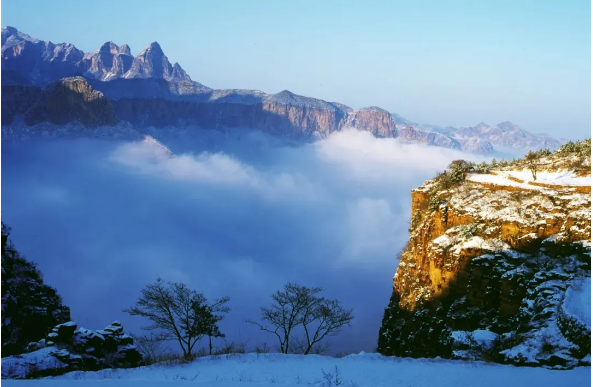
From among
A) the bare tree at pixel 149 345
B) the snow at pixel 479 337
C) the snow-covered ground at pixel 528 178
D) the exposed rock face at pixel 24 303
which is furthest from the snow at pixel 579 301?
the exposed rock face at pixel 24 303

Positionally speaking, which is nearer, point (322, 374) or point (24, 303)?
point (322, 374)

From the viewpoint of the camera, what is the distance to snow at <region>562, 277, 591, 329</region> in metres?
23.9

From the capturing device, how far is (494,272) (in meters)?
33.7

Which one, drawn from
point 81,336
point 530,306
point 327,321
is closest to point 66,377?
point 81,336

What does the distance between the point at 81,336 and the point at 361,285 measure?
164666mm

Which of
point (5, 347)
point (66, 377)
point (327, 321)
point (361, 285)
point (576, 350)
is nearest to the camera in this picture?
point (66, 377)

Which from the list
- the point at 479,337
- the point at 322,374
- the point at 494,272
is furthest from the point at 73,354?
the point at 494,272

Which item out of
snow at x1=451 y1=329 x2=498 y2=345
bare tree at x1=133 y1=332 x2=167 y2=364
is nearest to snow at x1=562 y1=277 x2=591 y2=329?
snow at x1=451 y1=329 x2=498 y2=345

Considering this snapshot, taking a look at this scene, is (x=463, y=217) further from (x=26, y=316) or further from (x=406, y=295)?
(x=26, y=316)

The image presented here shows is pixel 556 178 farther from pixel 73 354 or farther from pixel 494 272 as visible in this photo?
pixel 73 354

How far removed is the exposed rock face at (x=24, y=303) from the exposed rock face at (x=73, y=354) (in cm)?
704

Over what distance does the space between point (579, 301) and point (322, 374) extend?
16210 mm

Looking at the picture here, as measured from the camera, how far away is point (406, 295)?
141 feet

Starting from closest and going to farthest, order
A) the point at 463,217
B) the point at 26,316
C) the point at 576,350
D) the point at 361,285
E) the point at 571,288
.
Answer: the point at 576,350, the point at 571,288, the point at 26,316, the point at 463,217, the point at 361,285
